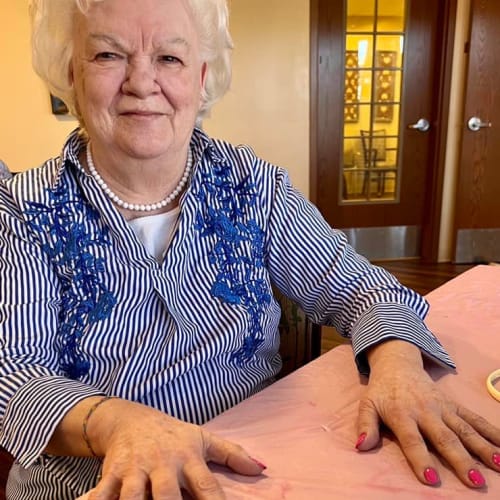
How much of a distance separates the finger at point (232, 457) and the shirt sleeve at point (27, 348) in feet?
0.73

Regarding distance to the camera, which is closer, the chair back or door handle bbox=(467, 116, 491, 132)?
door handle bbox=(467, 116, 491, 132)

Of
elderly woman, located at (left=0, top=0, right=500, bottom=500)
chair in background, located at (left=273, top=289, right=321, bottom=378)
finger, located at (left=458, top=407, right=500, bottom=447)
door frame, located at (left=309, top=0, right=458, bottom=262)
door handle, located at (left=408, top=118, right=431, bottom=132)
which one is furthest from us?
door handle, located at (left=408, top=118, right=431, bottom=132)

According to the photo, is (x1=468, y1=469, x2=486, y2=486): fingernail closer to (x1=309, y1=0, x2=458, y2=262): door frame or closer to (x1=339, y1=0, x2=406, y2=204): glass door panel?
(x1=309, y1=0, x2=458, y2=262): door frame

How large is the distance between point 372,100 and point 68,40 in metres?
3.20

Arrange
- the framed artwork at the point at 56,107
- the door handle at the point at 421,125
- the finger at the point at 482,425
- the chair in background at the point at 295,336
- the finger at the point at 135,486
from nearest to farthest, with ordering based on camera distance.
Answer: the finger at the point at 135,486 → the finger at the point at 482,425 → the chair in background at the point at 295,336 → the framed artwork at the point at 56,107 → the door handle at the point at 421,125

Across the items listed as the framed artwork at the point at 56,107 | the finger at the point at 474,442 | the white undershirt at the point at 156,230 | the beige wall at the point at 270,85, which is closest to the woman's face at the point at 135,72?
the white undershirt at the point at 156,230

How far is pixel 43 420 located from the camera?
75 centimetres

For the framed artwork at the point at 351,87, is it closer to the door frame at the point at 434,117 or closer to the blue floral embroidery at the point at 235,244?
the door frame at the point at 434,117

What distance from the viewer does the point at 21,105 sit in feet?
11.0

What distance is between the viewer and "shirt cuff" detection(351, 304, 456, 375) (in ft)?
2.96

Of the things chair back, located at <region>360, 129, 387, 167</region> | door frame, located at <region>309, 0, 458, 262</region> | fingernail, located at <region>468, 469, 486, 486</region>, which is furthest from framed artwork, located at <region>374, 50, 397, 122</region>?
fingernail, located at <region>468, 469, 486, 486</region>

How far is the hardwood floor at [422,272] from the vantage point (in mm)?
3551

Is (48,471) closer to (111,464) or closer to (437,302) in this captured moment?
(111,464)

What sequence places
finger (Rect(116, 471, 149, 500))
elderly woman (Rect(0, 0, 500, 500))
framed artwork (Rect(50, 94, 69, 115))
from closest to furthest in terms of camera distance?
finger (Rect(116, 471, 149, 500))
elderly woman (Rect(0, 0, 500, 500))
framed artwork (Rect(50, 94, 69, 115))
